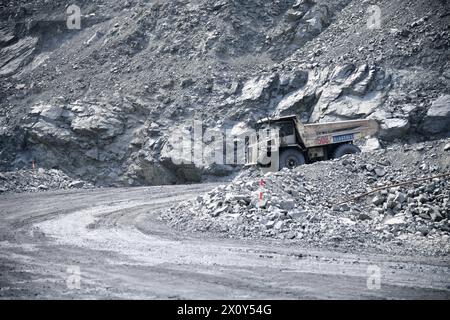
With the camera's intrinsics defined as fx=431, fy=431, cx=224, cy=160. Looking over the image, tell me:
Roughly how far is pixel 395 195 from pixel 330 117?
1062cm

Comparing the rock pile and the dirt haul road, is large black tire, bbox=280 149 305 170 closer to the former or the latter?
the dirt haul road

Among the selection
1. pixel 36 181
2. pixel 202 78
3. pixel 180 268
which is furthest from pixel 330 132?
pixel 36 181

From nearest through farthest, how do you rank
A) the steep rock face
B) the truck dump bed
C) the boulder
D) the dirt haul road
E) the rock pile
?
1. the dirt haul road
2. the truck dump bed
3. the boulder
4. the rock pile
5. the steep rock face

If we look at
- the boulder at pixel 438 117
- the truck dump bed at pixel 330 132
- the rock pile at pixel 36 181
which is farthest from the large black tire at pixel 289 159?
the rock pile at pixel 36 181

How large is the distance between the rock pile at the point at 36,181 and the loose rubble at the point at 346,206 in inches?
383

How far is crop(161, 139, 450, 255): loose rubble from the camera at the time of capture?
8.80 meters

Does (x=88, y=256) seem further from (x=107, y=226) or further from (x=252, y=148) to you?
(x=252, y=148)

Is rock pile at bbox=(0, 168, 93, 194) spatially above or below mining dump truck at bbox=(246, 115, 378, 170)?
below

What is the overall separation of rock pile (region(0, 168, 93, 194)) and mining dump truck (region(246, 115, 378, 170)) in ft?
31.7

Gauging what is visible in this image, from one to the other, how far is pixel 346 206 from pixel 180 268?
5500 mm

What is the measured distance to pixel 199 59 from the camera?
25.4 m

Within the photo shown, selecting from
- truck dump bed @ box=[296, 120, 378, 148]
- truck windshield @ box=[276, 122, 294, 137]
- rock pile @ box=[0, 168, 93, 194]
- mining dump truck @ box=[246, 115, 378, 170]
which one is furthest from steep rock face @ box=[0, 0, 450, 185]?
truck windshield @ box=[276, 122, 294, 137]

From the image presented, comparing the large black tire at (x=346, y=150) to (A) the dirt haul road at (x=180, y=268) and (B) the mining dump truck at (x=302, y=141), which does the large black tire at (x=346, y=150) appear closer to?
(B) the mining dump truck at (x=302, y=141)

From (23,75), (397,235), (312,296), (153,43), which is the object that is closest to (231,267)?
(312,296)
